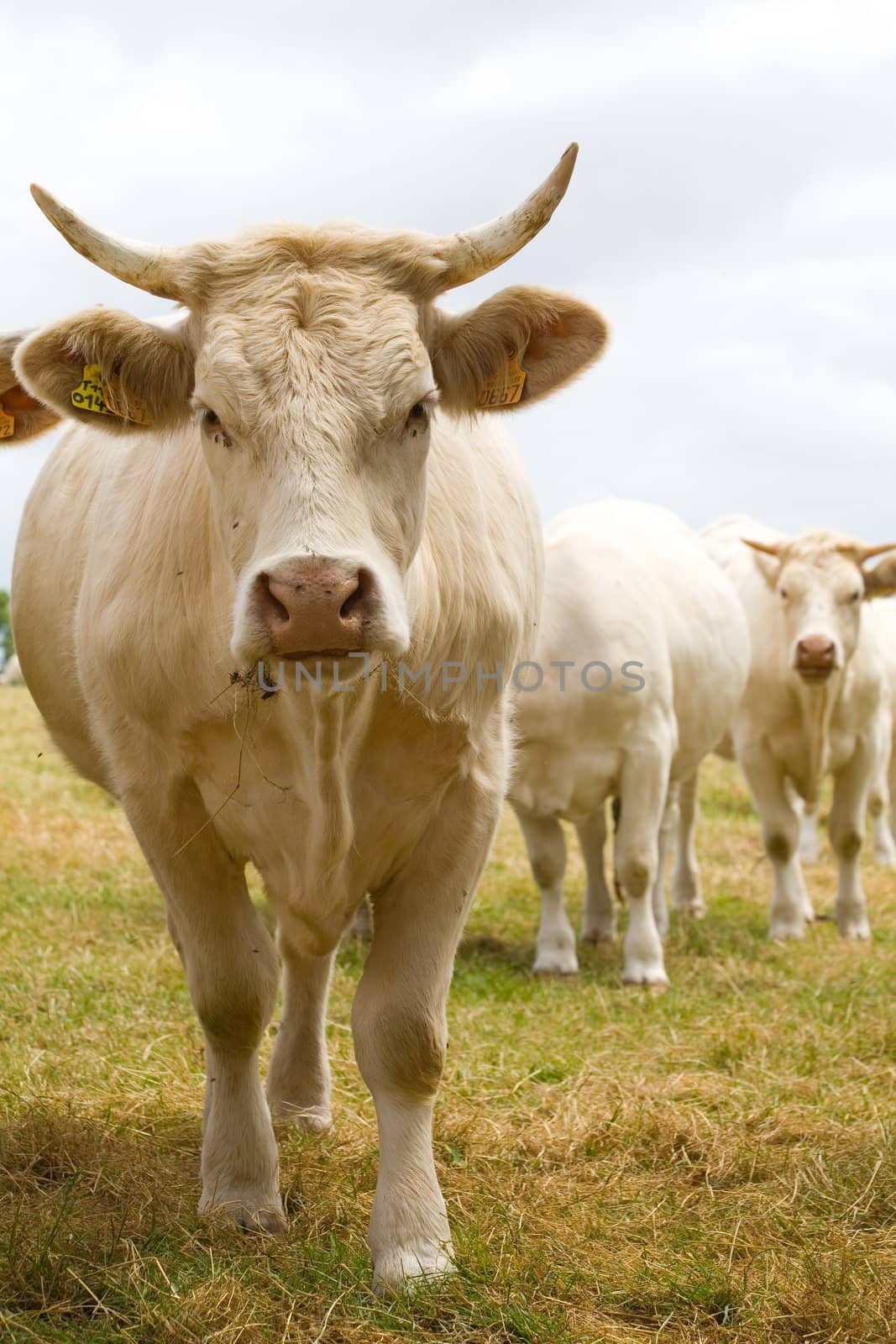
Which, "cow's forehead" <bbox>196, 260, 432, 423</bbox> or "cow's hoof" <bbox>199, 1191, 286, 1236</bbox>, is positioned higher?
"cow's forehead" <bbox>196, 260, 432, 423</bbox>

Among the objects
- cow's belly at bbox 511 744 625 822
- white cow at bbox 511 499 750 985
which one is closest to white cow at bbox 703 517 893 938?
white cow at bbox 511 499 750 985

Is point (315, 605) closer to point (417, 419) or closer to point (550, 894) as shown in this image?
point (417, 419)

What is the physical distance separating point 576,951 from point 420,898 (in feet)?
14.1

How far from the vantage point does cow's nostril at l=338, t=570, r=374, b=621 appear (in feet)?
8.24

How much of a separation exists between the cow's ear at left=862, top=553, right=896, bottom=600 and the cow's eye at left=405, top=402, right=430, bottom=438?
5.83m

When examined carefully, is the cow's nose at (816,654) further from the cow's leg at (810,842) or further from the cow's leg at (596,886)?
the cow's leg at (810,842)

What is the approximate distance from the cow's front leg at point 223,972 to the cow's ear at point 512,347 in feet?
3.44

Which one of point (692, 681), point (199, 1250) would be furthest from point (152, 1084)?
point (692, 681)

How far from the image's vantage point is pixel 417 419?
2867 mm

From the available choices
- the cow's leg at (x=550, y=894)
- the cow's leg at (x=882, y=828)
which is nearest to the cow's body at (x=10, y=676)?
the cow's leg at (x=882, y=828)

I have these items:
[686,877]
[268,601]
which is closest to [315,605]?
[268,601]

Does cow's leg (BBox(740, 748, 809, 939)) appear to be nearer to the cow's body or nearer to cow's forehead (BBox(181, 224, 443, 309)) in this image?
cow's forehead (BBox(181, 224, 443, 309))

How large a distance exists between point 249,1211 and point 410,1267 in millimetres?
461

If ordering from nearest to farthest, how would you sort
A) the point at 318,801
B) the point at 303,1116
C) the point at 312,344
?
the point at 312,344 < the point at 318,801 < the point at 303,1116
